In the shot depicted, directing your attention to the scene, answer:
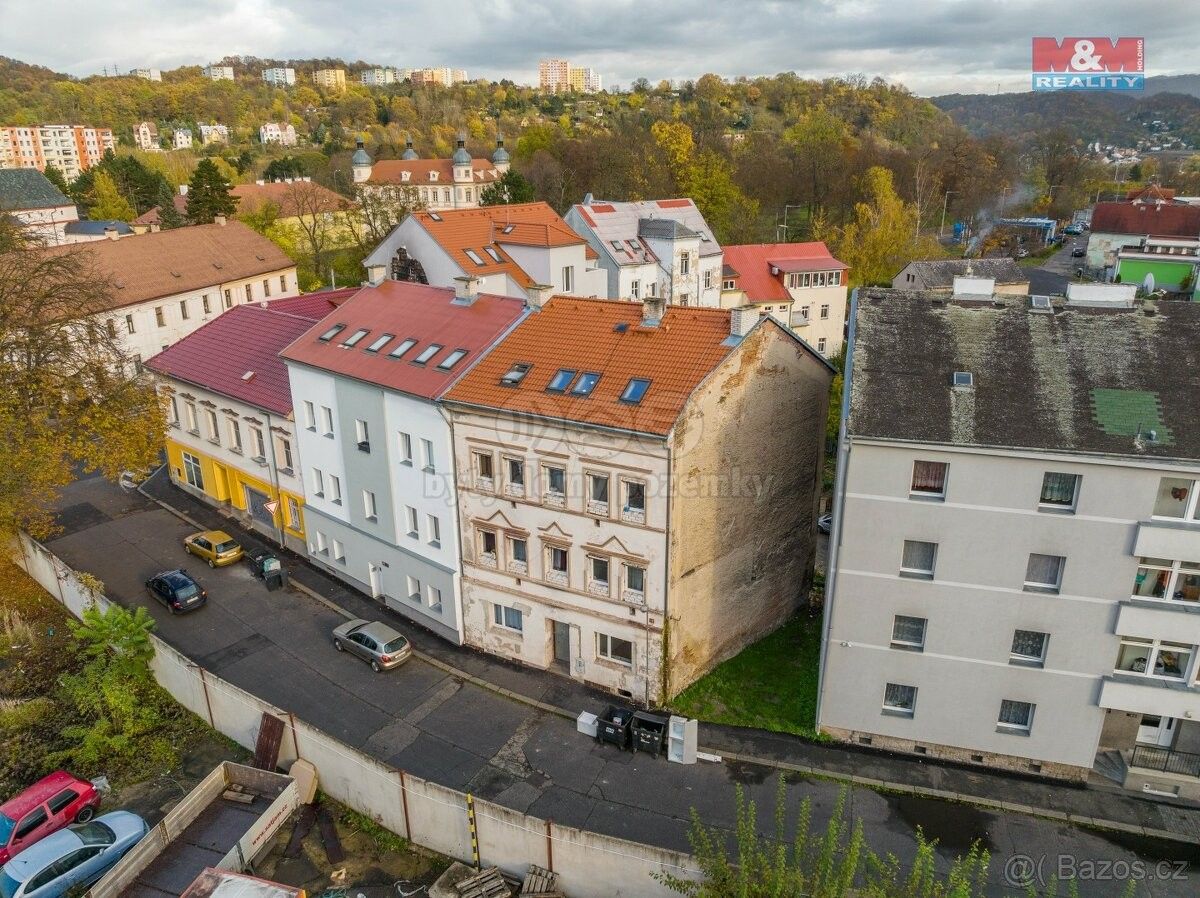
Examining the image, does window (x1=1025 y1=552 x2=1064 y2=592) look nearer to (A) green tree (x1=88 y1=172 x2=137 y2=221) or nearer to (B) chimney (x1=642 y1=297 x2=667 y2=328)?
(B) chimney (x1=642 y1=297 x2=667 y2=328)

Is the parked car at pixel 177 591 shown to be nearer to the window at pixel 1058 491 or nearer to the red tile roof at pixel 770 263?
the window at pixel 1058 491

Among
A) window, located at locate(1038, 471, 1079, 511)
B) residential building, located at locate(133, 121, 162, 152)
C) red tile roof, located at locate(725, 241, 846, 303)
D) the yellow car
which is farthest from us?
residential building, located at locate(133, 121, 162, 152)

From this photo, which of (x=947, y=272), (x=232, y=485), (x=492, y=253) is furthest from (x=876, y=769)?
Result: (x=947, y=272)

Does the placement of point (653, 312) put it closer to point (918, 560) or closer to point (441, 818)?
point (918, 560)

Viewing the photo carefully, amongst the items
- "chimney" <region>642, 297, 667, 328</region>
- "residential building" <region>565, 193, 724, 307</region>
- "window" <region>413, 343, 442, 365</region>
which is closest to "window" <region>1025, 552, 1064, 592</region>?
"chimney" <region>642, 297, 667, 328</region>

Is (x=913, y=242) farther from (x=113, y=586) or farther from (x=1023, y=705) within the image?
(x=113, y=586)

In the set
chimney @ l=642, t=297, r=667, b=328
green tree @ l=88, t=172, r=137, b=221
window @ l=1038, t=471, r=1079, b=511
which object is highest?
green tree @ l=88, t=172, r=137, b=221

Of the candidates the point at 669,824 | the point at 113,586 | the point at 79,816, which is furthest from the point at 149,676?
the point at 669,824
